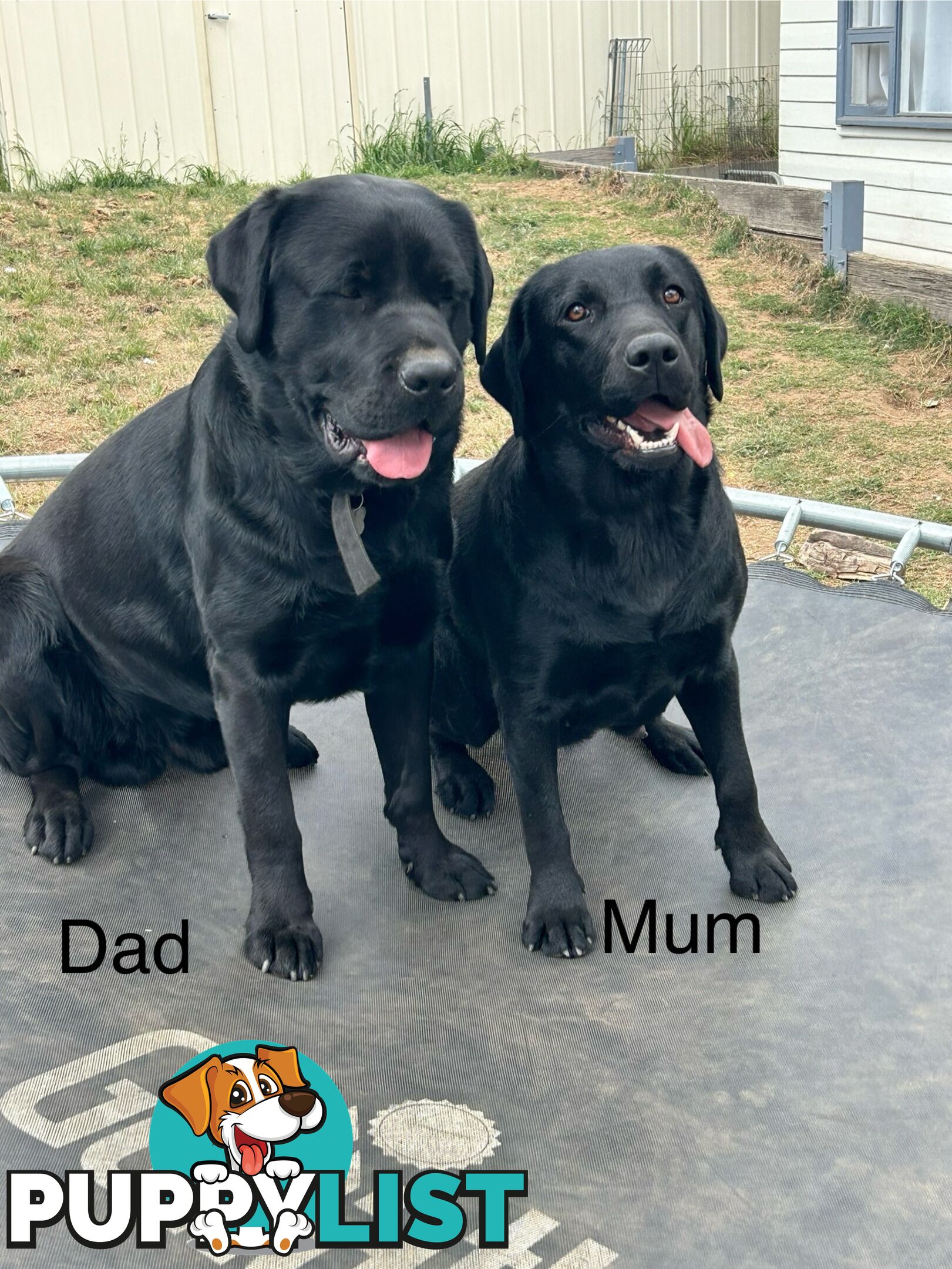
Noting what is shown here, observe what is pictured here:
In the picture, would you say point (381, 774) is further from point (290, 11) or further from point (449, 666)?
point (290, 11)

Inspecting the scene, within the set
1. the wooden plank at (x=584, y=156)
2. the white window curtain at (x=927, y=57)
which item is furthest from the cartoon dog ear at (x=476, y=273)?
the wooden plank at (x=584, y=156)

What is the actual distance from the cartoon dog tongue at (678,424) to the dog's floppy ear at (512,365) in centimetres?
23

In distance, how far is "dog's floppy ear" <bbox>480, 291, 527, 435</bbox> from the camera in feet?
6.97

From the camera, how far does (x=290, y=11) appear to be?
7461 mm

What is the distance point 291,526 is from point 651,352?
0.57 meters

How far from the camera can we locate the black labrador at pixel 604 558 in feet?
6.55

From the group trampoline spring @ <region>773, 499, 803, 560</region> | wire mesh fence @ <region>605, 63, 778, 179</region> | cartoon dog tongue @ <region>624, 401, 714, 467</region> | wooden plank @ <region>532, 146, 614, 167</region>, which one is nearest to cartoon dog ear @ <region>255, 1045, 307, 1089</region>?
cartoon dog tongue @ <region>624, 401, 714, 467</region>

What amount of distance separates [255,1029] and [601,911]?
1.89 ft

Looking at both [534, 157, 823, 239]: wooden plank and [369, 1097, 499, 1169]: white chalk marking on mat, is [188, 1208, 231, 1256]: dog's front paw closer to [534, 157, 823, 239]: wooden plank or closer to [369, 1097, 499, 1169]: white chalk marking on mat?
[369, 1097, 499, 1169]: white chalk marking on mat

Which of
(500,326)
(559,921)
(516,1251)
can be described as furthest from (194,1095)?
(500,326)

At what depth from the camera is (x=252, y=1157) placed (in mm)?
1644

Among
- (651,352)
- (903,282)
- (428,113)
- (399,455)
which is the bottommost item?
(903,282)

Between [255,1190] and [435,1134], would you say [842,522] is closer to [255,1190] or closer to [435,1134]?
[435,1134]

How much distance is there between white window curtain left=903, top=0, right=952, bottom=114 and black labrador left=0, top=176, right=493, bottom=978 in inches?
178
